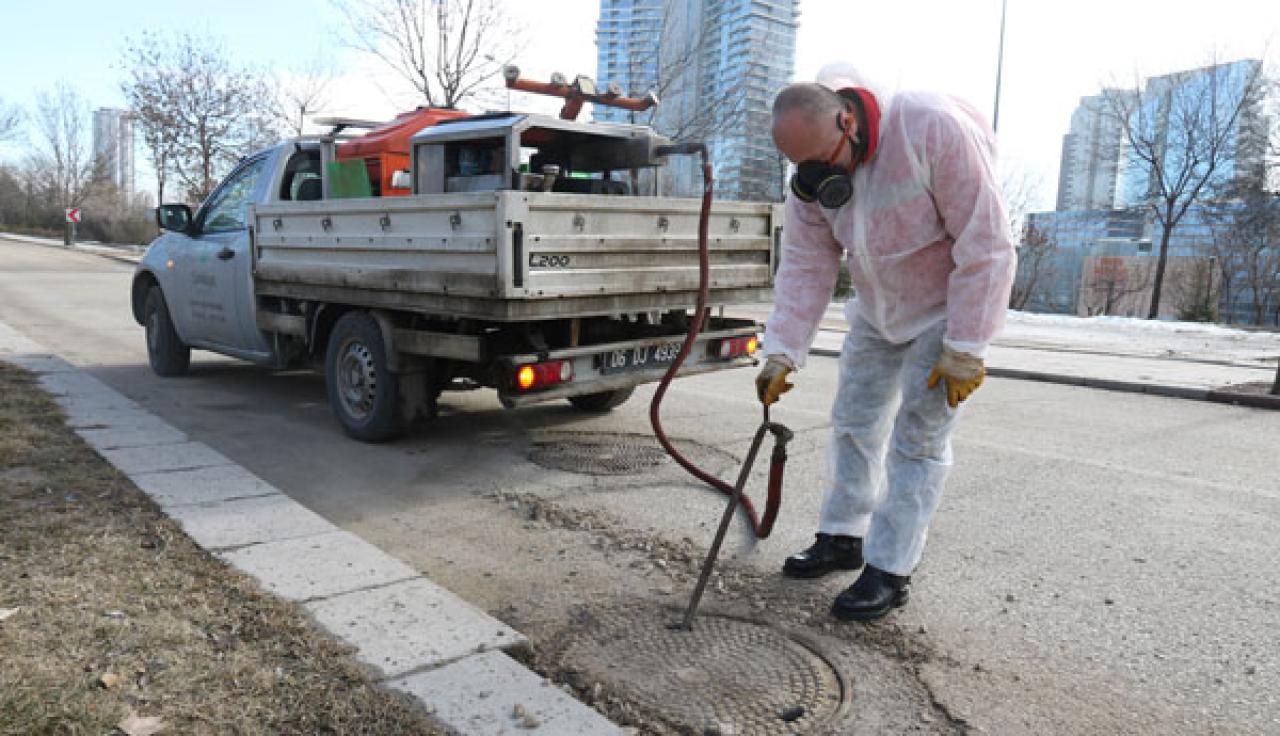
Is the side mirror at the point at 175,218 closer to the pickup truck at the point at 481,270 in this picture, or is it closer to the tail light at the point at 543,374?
the pickup truck at the point at 481,270

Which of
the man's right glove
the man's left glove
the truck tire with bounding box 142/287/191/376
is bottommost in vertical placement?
the truck tire with bounding box 142/287/191/376

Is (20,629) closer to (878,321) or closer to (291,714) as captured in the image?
(291,714)

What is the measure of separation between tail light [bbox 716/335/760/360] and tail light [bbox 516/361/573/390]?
1.30 meters

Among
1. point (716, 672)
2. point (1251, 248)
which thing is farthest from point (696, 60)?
point (716, 672)

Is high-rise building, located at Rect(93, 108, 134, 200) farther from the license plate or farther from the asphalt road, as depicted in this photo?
the license plate

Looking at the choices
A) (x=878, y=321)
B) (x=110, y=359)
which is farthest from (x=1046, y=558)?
(x=110, y=359)

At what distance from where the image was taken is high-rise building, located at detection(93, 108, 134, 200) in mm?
59312

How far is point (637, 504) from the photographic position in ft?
15.0

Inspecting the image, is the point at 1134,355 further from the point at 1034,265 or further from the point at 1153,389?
the point at 1034,265

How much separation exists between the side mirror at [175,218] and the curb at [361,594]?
9.19 ft

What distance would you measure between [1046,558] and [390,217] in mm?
3833

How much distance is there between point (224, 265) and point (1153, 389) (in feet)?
28.2

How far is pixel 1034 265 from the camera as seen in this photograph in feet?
116

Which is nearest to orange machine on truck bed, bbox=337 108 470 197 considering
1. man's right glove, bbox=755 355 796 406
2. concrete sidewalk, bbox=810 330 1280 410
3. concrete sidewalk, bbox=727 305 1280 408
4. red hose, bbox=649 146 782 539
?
red hose, bbox=649 146 782 539
